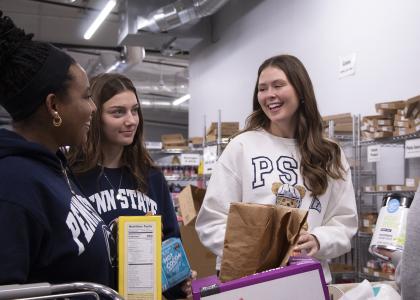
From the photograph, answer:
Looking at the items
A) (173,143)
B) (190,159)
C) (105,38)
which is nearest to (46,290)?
(190,159)

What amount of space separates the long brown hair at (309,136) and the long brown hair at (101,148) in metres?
0.51

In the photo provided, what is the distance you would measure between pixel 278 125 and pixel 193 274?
0.77 metres

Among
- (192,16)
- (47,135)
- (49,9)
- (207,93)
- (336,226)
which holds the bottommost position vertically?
(336,226)

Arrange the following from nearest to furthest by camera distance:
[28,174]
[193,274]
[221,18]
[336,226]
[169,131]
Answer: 1. [28,174]
2. [193,274]
3. [336,226]
4. [221,18]
5. [169,131]

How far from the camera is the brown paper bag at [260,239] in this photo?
1.39 m

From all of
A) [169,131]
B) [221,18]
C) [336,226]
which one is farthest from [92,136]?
[169,131]

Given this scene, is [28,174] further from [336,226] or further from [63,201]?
[336,226]

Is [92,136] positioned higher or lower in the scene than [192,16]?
lower

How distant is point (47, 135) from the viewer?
4.43ft

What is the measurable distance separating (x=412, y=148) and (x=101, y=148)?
2.55m

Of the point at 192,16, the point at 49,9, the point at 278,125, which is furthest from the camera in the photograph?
the point at 49,9

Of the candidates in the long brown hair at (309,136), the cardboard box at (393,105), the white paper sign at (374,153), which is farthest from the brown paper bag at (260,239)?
the white paper sign at (374,153)

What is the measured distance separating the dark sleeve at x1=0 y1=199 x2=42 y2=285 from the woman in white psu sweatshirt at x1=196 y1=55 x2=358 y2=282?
99cm

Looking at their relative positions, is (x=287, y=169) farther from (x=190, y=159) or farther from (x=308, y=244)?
(x=190, y=159)
